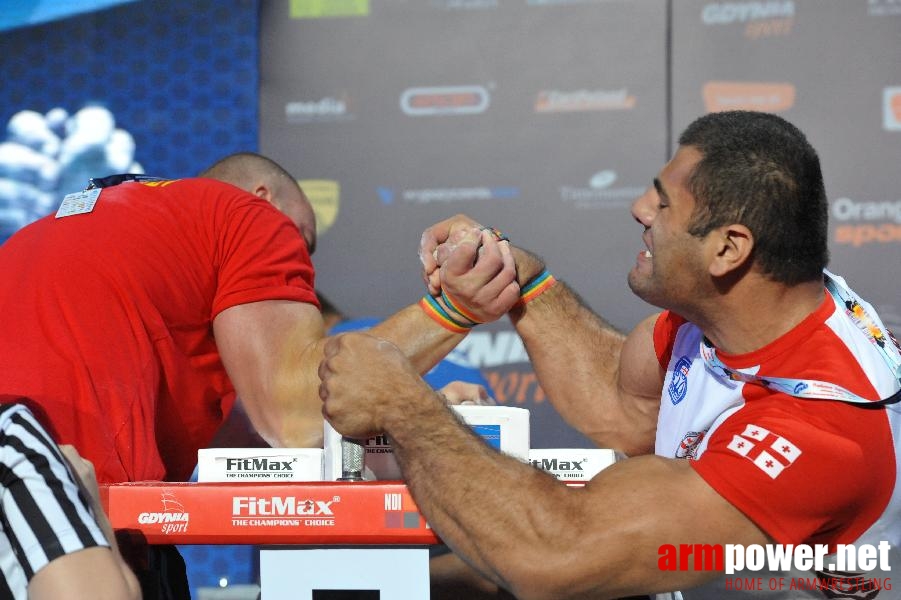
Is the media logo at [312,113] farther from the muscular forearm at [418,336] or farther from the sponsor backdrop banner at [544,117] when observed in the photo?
the muscular forearm at [418,336]

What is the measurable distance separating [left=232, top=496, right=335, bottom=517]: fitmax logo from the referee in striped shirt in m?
0.24

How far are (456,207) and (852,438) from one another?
2.88m

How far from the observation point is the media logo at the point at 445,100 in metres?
4.50

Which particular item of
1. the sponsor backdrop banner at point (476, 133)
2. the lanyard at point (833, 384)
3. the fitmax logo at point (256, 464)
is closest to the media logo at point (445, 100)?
the sponsor backdrop banner at point (476, 133)

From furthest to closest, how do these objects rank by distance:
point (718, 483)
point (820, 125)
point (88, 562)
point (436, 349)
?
1. point (820, 125)
2. point (436, 349)
3. point (718, 483)
4. point (88, 562)

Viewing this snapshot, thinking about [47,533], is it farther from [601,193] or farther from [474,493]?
[601,193]

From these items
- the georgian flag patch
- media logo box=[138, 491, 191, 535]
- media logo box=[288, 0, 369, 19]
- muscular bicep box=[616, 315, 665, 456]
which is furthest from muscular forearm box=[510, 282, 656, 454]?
media logo box=[288, 0, 369, 19]

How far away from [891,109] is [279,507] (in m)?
3.48

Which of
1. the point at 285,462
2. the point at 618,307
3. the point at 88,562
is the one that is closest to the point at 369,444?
the point at 285,462

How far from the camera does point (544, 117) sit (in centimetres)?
446

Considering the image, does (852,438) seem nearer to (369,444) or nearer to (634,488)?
(634,488)

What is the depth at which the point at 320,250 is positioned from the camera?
4531 mm

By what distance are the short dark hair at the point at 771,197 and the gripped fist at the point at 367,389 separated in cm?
63

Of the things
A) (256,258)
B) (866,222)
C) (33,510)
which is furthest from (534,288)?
(866,222)
